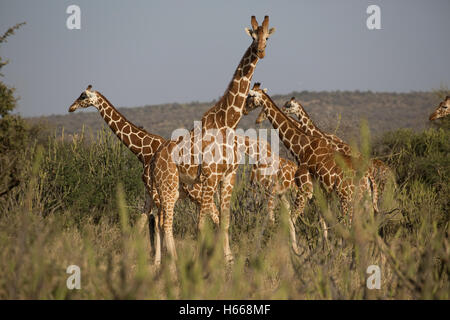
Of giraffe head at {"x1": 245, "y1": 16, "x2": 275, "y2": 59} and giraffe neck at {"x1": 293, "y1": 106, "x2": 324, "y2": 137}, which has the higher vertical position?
giraffe head at {"x1": 245, "y1": 16, "x2": 275, "y2": 59}

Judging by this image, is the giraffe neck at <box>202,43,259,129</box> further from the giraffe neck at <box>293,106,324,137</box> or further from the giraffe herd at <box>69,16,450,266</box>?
the giraffe neck at <box>293,106,324,137</box>

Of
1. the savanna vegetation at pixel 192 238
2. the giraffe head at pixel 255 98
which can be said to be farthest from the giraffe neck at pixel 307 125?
the savanna vegetation at pixel 192 238

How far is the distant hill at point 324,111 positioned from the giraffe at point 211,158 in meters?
34.7

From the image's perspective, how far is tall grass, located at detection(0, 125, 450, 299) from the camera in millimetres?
3541

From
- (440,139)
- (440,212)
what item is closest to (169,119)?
(440,139)

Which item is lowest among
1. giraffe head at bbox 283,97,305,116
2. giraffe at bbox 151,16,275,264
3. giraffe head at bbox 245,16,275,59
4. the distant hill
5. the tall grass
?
the tall grass

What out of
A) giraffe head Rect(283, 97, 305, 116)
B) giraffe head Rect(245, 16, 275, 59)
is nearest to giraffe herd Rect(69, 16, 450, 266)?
giraffe head Rect(245, 16, 275, 59)

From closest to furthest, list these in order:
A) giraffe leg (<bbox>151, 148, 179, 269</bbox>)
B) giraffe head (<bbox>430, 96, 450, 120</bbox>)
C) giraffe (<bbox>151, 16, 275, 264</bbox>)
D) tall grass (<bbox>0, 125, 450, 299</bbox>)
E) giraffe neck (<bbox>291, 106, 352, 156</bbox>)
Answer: tall grass (<bbox>0, 125, 450, 299</bbox>), giraffe (<bbox>151, 16, 275, 264</bbox>), giraffe leg (<bbox>151, 148, 179, 269</bbox>), giraffe neck (<bbox>291, 106, 352, 156</bbox>), giraffe head (<bbox>430, 96, 450, 120</bbox>)

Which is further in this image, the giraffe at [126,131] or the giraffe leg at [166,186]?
the giraffe at [126,131]

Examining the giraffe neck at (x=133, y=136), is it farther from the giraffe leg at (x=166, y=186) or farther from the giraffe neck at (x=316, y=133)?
the giraffe neck at (x=316, y=133)

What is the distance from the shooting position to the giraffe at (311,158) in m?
7.30
